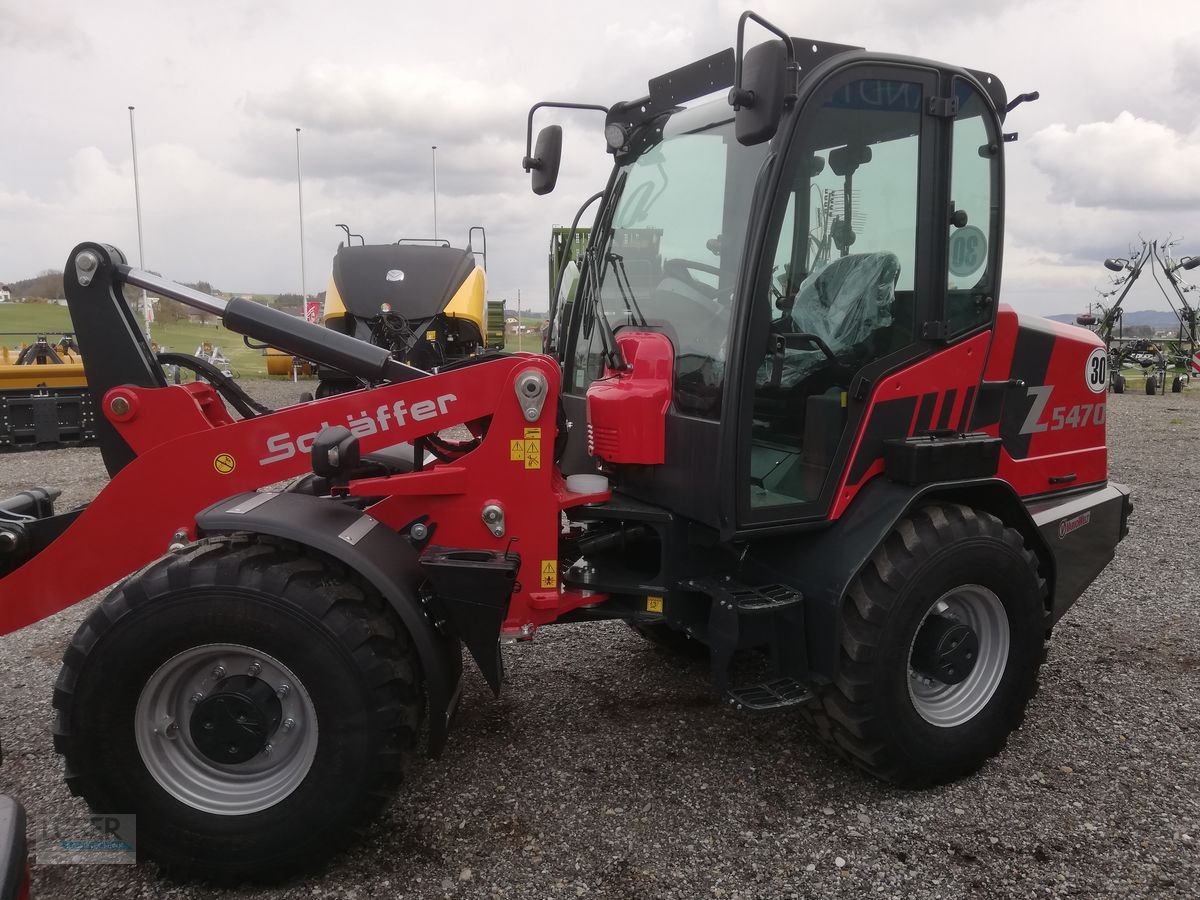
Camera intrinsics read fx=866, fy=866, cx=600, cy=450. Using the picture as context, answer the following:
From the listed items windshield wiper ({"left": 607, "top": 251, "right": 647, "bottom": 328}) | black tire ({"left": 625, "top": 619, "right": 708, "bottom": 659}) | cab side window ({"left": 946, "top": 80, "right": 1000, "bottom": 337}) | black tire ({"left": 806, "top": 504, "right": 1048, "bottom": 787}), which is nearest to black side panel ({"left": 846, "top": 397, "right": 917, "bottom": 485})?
black tire ({"left": 806, "top": 504, "right": 1048, "bottom": 787})

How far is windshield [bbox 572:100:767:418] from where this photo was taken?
117 inches

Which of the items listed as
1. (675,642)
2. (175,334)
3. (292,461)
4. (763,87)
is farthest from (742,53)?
(175,334)

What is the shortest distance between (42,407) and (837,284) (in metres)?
10.2

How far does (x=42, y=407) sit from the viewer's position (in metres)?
10.1

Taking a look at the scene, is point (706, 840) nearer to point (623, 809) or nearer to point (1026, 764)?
point (623, 809)

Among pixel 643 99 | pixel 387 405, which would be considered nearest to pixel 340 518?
pixel 387 405

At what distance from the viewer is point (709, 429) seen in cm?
292

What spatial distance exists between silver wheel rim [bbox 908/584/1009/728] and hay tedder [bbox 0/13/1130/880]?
0.01m

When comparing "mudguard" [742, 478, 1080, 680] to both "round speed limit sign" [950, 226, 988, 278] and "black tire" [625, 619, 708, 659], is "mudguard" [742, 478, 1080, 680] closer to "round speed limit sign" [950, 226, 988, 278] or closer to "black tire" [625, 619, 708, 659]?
"round speed limit sign" [950, 226, 988, 278]

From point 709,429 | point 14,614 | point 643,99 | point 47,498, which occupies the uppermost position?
point 643,99

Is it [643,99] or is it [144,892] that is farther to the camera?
[643,99]

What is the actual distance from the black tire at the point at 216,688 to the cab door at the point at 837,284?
1.33 metres

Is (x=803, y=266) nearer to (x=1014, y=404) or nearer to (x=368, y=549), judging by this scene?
(x=1014, y=404)

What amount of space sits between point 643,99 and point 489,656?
2.25 m
